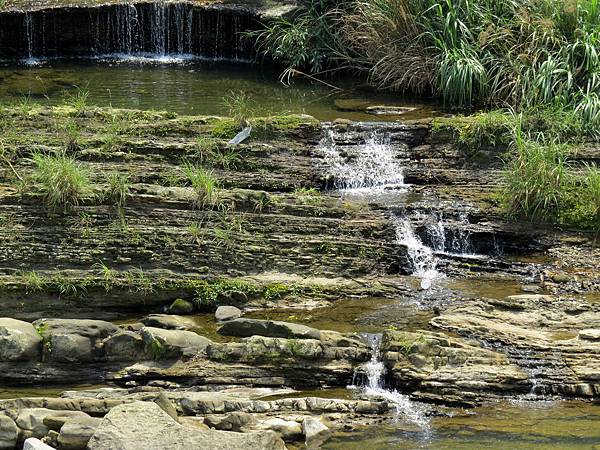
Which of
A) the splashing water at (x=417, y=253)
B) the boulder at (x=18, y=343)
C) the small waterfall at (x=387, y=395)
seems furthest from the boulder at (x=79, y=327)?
the splashing water at (x=417, y=253)

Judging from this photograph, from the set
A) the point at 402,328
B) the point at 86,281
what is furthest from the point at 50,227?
the point at 402,328

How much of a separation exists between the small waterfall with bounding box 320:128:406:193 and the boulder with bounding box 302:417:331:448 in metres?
4.01

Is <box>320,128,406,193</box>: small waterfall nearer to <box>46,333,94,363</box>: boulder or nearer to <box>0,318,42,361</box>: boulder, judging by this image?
<box>46,333,94,363</box>: boulder

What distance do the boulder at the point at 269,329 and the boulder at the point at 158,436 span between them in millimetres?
1363

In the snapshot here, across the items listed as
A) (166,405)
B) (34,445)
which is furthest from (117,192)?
(34,445)

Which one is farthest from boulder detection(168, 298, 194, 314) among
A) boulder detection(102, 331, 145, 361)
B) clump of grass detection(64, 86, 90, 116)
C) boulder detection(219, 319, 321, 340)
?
clump of grass detection(64, 86, 90, 116)

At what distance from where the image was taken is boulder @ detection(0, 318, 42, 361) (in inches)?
306

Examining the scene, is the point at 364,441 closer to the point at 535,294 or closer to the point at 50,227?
the point at 535,294

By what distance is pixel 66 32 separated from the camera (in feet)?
52.3

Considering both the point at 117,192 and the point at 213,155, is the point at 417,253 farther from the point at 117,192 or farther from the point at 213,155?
the point at 117,192

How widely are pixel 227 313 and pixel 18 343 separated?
183cm

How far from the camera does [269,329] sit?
8.13 meters

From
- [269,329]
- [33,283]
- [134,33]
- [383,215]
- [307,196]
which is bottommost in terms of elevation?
[269,329]

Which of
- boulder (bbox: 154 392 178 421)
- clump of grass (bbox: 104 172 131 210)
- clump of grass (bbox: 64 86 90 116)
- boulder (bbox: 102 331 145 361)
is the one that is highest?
clump of grass (bbox: 64 86 90 116)
